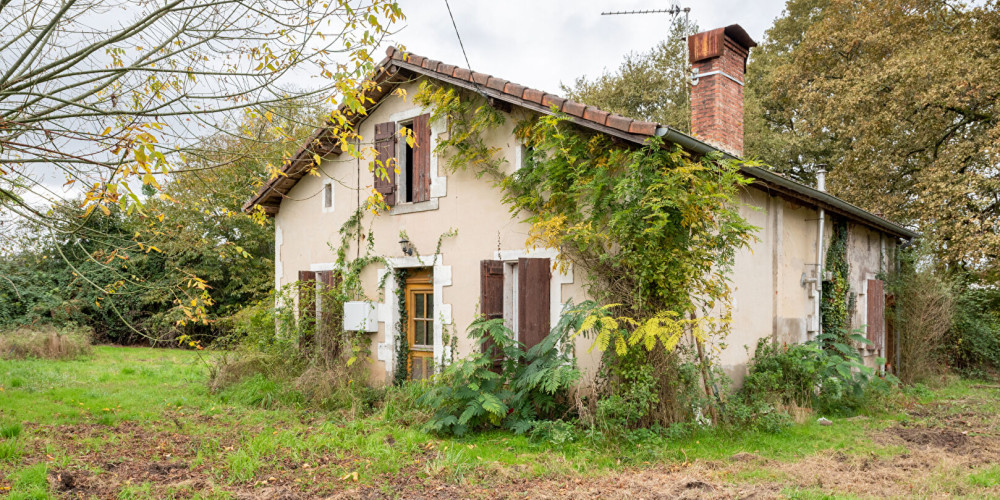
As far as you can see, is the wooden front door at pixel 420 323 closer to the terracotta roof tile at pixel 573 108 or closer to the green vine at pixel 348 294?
the green vine at pixel 348 294

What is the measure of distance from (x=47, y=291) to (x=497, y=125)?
16761 mm

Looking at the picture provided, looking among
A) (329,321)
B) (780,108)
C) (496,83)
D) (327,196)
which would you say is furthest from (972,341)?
(327,196)

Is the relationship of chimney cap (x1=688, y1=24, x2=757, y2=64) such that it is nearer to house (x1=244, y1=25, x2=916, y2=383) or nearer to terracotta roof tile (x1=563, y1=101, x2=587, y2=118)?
house (x1=244, y1=25, x2=916, y2=383)

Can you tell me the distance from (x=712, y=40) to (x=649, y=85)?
14045 mm

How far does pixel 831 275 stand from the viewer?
9680mm

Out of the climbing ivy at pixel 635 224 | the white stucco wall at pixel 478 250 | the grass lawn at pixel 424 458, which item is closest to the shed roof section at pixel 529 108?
the climbing ivy at pixel 635 224

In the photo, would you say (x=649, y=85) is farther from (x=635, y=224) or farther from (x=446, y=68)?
(x=635, y=224)

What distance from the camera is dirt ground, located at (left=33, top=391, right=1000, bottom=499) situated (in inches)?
199

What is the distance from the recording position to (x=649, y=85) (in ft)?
75.8

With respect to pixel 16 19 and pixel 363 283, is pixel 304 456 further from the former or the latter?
pixel 16 19

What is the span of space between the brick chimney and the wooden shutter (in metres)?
3.64

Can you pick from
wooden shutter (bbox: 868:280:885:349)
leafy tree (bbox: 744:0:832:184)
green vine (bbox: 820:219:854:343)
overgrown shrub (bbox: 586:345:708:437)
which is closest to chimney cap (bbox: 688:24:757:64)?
green vine (bbox: 820:219:854:343)

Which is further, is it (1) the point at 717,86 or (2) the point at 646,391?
(1) the point at 717,86

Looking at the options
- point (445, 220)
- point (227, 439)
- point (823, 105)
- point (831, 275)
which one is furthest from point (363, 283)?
point (823, 105)
